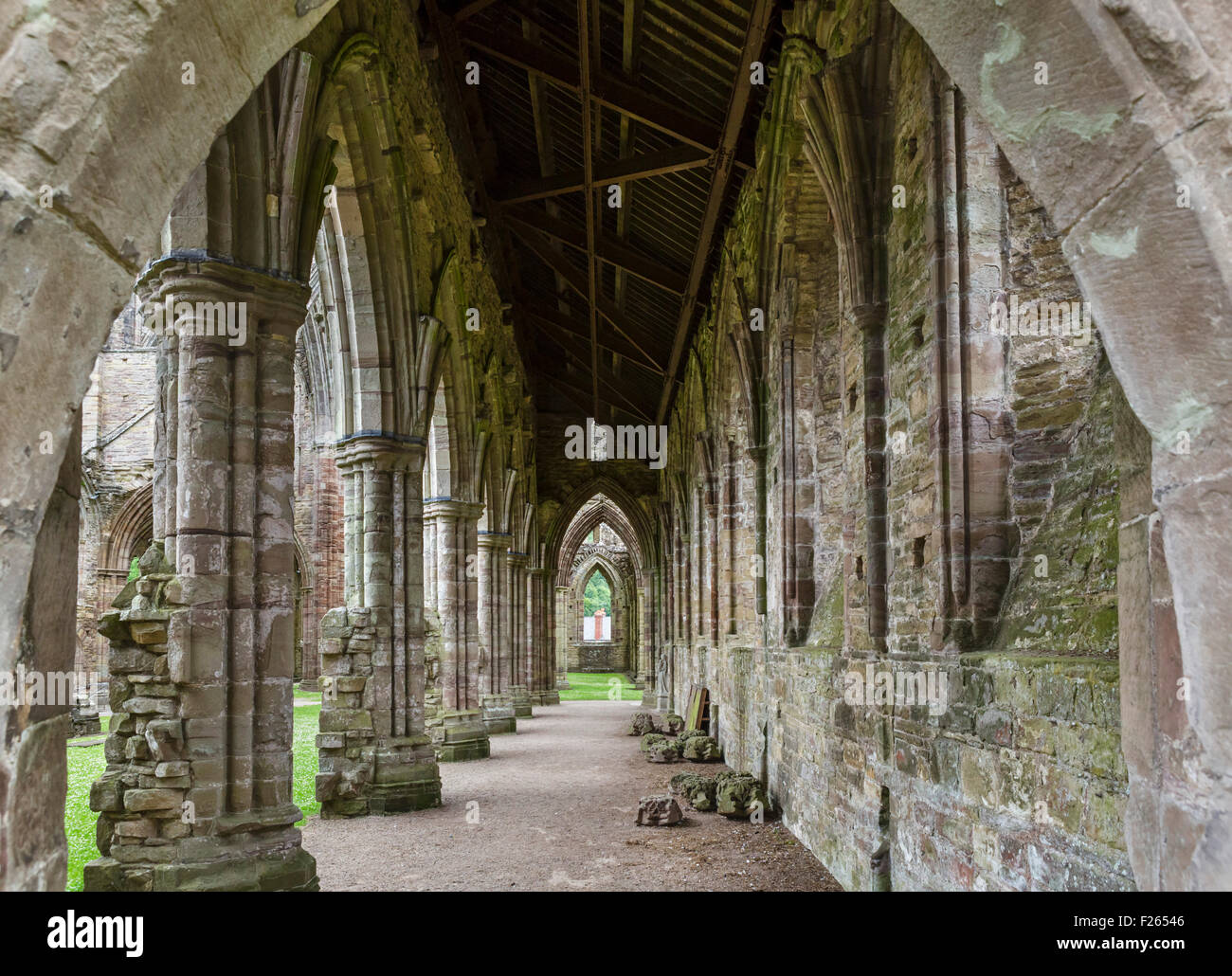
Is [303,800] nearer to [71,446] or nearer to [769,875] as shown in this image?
[769,875]

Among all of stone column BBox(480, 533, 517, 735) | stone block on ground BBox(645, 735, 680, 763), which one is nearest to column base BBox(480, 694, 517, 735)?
stone column BBox(480, 533, 517, 735)

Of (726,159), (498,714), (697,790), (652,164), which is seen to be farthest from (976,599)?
(498,714)

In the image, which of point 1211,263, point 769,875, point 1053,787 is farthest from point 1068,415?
point 769,875

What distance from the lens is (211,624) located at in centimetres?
543

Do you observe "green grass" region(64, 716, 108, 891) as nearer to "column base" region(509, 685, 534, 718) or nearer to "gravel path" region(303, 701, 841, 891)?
"gravel path" region(303, 701, 841, 891)

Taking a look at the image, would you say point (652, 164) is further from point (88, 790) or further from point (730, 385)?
point (88, 790)

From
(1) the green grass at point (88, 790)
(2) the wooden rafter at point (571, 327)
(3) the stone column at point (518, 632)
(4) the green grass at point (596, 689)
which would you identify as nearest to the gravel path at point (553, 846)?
(1) the green grass at point (88, 790)

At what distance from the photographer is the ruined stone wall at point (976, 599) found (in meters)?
3.57

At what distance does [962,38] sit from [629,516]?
78.1 feet

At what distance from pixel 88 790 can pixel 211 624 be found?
14.8 feet

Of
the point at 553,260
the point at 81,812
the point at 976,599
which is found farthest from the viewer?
the point at 553,260

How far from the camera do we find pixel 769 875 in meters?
6.61

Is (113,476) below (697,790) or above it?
above

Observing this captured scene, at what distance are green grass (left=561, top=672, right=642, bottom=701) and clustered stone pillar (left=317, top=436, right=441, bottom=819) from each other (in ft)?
58.9
